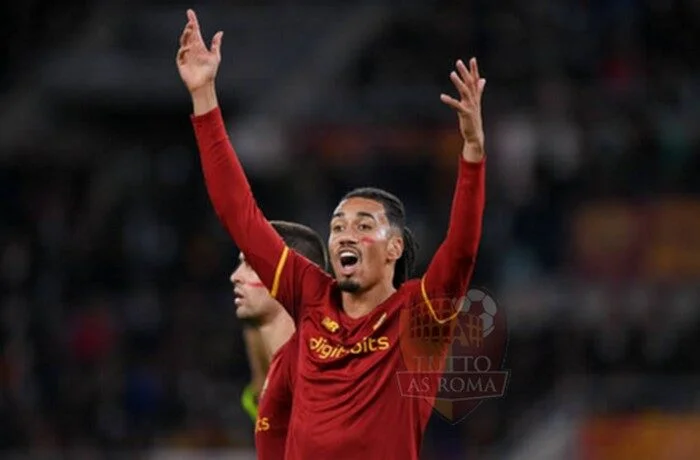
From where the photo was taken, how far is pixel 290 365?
606 cm

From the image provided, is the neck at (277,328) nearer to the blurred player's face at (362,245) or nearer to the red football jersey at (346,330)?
the red football jersey at (346,330)

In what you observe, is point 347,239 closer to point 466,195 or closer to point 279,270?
point 279,270

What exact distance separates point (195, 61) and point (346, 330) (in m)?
1.06

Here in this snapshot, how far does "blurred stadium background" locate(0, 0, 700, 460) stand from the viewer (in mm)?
11711

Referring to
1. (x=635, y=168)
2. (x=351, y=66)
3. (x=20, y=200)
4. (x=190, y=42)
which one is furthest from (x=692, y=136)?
(x=190, y=42)

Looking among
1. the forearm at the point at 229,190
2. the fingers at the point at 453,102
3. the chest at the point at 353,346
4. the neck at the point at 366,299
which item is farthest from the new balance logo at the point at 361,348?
the fingers at the point at 453,102

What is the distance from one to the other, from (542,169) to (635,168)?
0.75m

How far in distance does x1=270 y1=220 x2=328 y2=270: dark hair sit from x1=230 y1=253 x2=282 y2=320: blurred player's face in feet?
0.66

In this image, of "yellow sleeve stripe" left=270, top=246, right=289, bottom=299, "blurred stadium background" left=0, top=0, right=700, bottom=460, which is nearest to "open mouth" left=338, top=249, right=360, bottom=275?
"yellow sleeve stripe" left=270, top=246, right=289, bottom=299

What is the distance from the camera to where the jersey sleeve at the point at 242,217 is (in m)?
5.71

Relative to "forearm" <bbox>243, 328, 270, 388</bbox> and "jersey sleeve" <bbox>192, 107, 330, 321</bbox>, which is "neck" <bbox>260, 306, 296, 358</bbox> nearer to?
"forearm" <bbox>243, 328, 270, 388</bbox>

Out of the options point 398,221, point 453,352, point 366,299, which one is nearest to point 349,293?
point 366,299

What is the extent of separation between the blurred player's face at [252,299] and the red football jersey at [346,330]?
1.01 meters

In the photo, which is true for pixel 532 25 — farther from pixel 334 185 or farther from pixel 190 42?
pixel 190 42
